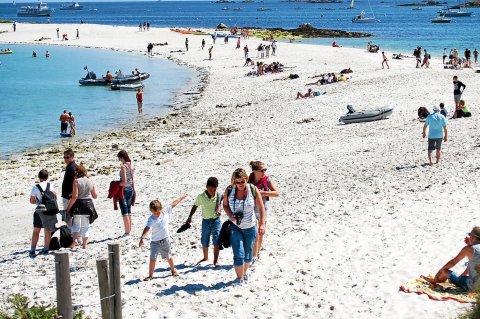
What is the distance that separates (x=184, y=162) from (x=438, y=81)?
1821 centimetres

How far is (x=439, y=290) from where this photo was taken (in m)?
9.39

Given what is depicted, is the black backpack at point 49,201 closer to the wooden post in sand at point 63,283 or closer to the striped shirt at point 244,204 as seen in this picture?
the striped shirt at point 244,204

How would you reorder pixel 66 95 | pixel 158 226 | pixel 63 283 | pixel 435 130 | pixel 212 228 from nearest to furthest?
pixel 63 283
pixel 158 226
pixel 212 228
pixel 435 130
pixel 66 95

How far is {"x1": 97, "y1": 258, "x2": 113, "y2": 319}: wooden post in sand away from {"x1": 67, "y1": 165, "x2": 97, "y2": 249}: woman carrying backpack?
13.4ft

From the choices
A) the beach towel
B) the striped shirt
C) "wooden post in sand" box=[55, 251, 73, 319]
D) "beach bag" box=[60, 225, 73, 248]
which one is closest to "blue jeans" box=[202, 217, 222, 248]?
the striped shirt

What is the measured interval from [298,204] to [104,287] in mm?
7622

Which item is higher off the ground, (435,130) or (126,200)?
(435,130)

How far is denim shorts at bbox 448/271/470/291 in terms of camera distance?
30.6 feet

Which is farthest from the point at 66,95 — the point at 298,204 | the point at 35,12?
the point at 35,12

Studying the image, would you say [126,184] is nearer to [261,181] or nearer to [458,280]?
[261,181]

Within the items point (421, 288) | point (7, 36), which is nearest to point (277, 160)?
point (421, 288)

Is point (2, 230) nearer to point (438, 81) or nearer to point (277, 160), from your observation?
point (277, 160)

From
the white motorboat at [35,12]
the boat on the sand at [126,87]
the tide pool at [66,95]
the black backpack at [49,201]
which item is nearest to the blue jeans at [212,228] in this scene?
the black backpack at [49,201]

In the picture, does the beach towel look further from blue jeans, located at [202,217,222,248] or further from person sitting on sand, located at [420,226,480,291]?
blue jeans, located at [202,217,222,248]
